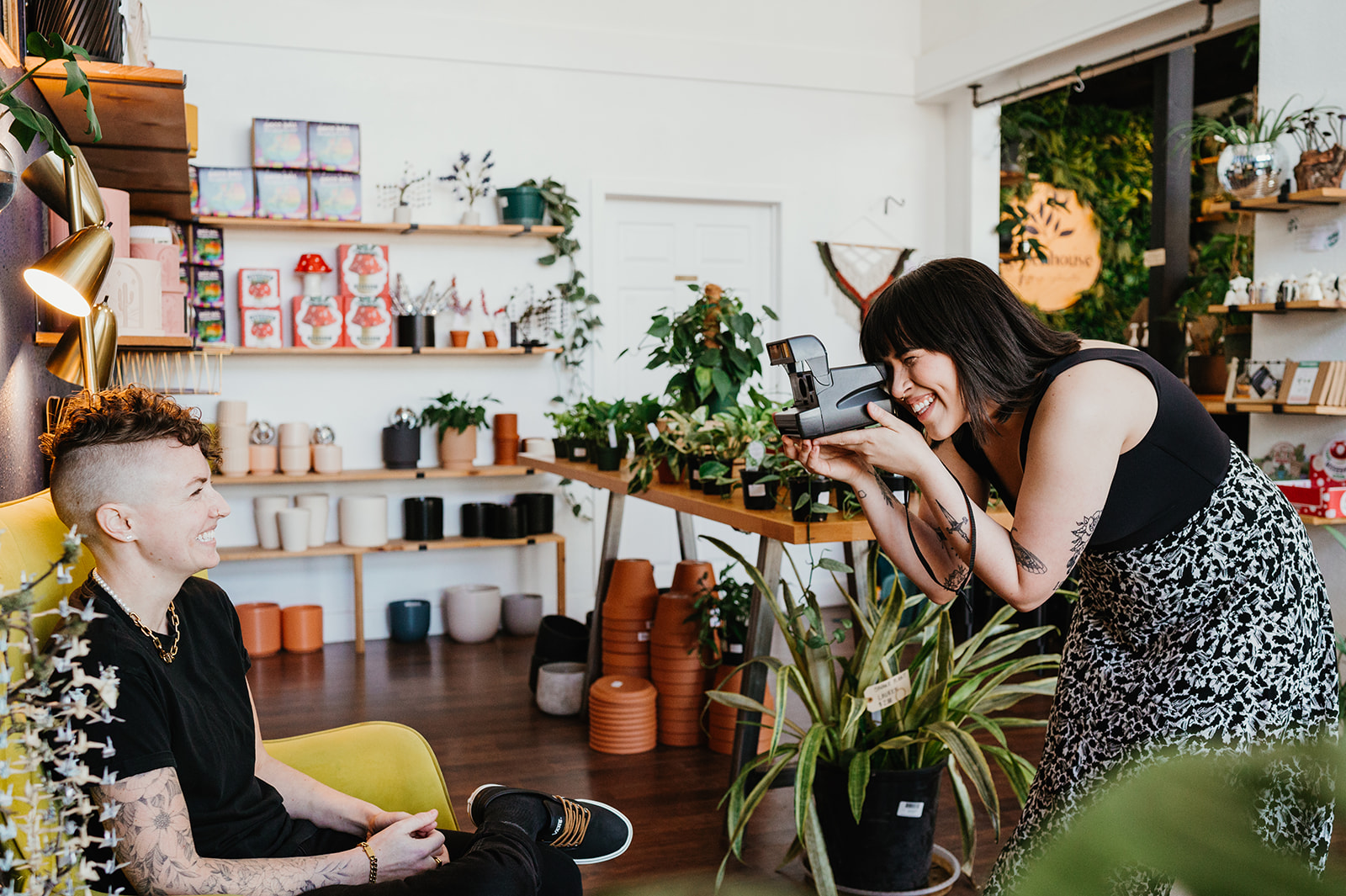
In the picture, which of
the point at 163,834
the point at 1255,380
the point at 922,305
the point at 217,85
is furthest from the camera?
the point at 217,85

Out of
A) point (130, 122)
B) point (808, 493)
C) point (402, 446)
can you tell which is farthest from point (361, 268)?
point (808, 493)

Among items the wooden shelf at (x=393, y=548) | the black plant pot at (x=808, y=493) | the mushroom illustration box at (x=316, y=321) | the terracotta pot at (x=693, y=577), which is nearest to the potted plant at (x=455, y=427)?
the wooden shelf at (x=393, y=548)

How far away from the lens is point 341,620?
16.1 ft

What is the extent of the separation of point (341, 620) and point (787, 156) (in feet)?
10.2

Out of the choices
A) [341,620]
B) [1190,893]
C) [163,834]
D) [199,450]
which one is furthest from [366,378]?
[1190,893]

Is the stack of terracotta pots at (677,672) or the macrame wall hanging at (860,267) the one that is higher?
the macrame wall hanging at (860,267)

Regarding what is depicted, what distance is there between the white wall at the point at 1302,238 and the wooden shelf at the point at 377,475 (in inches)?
112

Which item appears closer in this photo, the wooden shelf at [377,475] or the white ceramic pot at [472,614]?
the wooden shelf at [377,475]

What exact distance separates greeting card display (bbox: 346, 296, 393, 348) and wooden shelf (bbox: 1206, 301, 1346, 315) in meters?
3.35

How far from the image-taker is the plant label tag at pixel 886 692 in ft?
7.16

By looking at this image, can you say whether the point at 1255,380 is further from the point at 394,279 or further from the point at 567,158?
the point at 394,279

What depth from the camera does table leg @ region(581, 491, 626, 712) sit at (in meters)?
3.61

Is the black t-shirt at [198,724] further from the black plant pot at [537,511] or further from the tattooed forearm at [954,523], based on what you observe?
the black plant pot at [537,511]

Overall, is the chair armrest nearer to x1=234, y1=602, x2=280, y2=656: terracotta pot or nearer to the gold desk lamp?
the gold desk lamp
